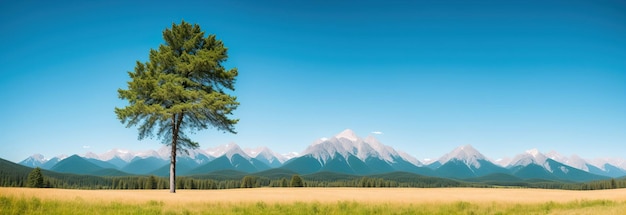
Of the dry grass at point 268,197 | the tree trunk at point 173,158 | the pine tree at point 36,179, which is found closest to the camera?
the dry grass at point 268,197

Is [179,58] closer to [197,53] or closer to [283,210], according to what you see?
[197,53]

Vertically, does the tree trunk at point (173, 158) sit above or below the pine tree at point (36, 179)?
above

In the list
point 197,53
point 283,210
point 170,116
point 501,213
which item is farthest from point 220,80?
point 501,213

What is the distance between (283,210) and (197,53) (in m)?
17.9

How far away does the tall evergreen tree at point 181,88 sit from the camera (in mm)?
31594

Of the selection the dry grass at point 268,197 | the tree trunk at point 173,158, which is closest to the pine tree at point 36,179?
the dry grass at point 268,197

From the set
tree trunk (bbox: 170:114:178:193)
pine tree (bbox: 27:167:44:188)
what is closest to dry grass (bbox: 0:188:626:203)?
tree trunk (bbox: 170:114:178:193)

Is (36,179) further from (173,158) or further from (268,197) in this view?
(268,197)

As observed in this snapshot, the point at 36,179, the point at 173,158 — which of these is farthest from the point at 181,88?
the point at 36,179

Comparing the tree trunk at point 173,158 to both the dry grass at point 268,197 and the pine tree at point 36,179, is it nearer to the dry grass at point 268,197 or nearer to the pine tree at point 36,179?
the dry grass at point 268,197

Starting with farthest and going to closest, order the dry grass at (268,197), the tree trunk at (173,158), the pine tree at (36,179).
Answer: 1. the pine tree at (36,179)
2. the tree trunk at (173,158)
3. the dry grass at (268,197)

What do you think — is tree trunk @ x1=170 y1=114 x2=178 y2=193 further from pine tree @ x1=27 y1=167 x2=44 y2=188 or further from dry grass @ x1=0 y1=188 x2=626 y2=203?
pine tree @ x1=27 y1=167 x2=44 y2=188

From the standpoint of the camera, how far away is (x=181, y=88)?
31.4 meters

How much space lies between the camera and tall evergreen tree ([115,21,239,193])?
31594 millimetres
